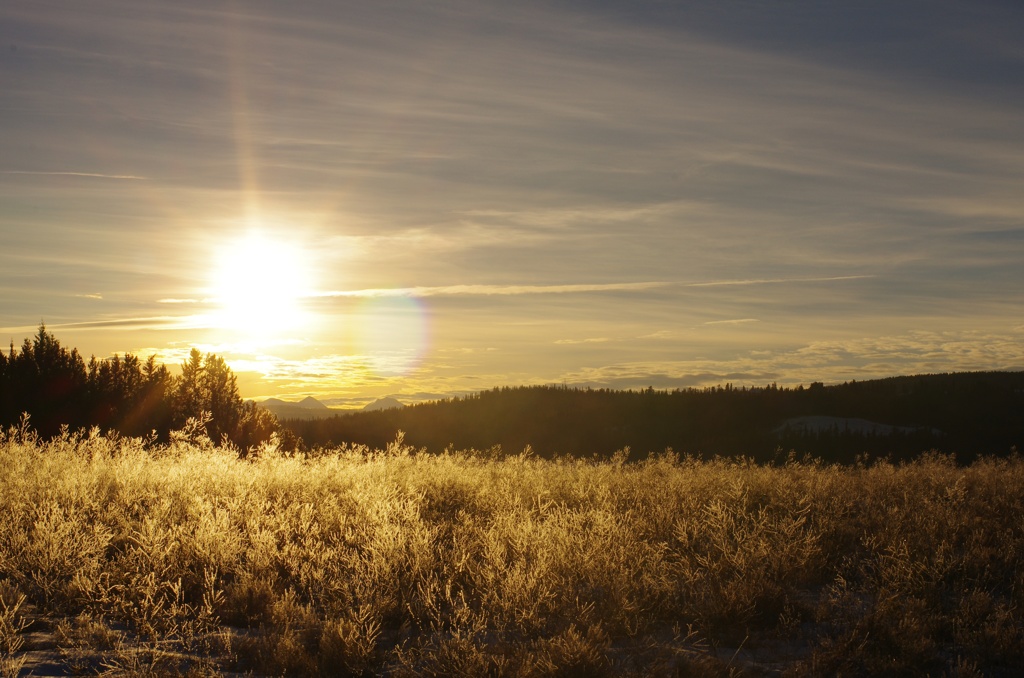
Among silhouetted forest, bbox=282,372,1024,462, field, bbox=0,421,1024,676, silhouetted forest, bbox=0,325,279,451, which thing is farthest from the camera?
silhouetted forest, bbox=282,372,1024,462

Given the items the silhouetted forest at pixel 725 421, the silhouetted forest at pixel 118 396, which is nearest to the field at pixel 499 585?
the silhouetted forest at pixel 118 396

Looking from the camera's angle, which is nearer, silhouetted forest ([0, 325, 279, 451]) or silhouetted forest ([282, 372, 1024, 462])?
silhouetted forest ([0, 325, 279, 451])

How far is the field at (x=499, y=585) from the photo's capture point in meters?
5.23

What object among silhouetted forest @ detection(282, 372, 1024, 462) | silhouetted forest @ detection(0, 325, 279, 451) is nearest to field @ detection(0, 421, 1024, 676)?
silhouetted forest @ detection(0, 325, 279, 451)

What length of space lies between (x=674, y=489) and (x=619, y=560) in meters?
3.39

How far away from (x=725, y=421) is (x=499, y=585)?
43.6 meters

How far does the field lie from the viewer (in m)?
5.23

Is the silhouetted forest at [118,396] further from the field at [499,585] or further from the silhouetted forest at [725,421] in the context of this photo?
the silhouetted forest at [725,421]

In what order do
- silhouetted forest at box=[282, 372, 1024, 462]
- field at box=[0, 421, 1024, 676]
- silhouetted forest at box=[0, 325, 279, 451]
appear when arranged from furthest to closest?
silhouetted forest at box=[282, 372, 1024, 462]
silhouetted forest at box=[0, 325, 279, 451]
field at box=[0, 421, 1024, 676]

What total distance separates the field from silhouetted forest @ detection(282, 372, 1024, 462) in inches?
1242

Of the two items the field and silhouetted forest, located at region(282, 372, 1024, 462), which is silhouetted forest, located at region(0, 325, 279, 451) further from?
silhouetted forest, located at region(282, 372, 1024, 462)

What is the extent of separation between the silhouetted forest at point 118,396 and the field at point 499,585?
41.1 ft

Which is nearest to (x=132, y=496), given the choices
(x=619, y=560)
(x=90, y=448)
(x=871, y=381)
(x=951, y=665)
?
(x=90, y=448)

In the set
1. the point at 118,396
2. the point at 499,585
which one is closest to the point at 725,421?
the point at 118,396
